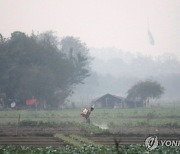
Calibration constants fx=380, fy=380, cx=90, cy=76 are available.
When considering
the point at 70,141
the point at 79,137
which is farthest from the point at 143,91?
the point at 70,141

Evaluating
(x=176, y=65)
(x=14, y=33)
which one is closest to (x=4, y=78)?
(x=14, y=33)

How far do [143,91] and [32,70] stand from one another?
19081mm

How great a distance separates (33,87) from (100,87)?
73820mm

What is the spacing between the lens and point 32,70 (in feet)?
192

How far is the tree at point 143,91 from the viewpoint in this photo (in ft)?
208

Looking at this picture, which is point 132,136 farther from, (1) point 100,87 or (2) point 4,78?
(1) point 100,87

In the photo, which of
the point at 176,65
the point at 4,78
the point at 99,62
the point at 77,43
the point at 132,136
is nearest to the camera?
the point at 132,136

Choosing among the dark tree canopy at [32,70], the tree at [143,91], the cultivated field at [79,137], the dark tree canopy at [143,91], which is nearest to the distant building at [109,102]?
the tree at [143,91]

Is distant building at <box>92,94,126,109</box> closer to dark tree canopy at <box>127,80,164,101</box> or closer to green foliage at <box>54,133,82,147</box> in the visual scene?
dark tree canopy at <box>127,80,164,101</box>

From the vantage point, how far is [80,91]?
375 ft

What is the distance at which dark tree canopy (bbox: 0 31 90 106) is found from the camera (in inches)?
2281

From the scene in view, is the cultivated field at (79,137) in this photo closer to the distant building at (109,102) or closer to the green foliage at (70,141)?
the green foliage at (70,141)

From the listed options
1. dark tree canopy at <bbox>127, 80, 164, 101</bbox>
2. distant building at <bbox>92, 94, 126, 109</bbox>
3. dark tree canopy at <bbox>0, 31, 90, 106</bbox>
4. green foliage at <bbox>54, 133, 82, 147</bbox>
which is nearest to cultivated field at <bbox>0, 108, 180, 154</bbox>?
green foliage at <bbox>54, 133, 82, 147</bbox>

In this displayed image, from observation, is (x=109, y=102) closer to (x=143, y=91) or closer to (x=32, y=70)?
(x=143, y=91)
